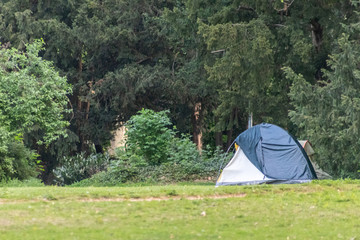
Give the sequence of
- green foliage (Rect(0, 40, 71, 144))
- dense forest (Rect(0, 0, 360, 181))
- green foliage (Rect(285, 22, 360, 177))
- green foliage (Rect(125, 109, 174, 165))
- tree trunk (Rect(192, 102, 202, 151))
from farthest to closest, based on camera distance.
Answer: tree trunk (Rect(192, 102, 202, 151)), green foliage (Rect(125, 109, 174, 165)), green foliage (Rect(0, 40, 71, 144)), dense forest (Rect(0, 0, 360, 181)), green foliage (Rect(285, 22, 360, 177))

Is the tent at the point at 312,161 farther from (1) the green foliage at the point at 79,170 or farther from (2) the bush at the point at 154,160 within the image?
(1) the green foliage at the point at 79,170

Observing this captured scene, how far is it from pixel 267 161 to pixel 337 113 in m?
2.74

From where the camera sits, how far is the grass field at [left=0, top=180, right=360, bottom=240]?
8727 millimetres

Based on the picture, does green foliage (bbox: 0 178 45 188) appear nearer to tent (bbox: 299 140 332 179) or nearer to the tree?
the tree

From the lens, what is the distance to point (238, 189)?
13820 mm

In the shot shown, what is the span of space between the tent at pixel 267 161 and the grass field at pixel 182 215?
470cm

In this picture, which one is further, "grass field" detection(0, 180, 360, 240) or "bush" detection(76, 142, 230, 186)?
"bush" detection(76, 142, 230, 186)

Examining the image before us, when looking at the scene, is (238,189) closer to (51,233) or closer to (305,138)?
(51,233)

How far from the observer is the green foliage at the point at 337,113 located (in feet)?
60.6

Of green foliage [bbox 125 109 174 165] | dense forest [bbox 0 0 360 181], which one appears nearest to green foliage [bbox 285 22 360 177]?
dense forest [bbox 0 0 360 181]

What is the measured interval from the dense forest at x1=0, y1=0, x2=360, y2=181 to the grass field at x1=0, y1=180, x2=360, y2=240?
6.89 m

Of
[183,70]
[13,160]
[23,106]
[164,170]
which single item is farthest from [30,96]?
[183,70]

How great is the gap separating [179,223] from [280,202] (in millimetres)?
3029

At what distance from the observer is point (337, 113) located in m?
19.2
